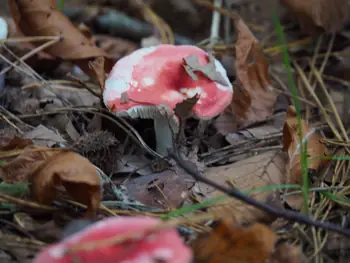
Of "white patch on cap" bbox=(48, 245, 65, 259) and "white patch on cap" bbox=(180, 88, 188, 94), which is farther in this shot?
"white patch on cap" bbox=(180, 88, 188, 94)

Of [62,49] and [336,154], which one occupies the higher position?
[62,49]

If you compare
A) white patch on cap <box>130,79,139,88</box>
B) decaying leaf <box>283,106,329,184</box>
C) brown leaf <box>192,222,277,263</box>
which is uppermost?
white patch on cap <box>130,79,139,88</box>

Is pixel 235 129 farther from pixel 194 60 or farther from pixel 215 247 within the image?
pixel 215 247

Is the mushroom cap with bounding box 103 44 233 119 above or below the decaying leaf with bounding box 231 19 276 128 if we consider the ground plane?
above

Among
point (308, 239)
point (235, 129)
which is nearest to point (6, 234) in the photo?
point (308, 239)

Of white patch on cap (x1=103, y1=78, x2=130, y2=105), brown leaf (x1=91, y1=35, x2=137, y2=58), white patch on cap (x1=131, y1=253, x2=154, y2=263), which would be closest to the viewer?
white patch on cap (x1=131, y1=253, x2=154, y2=263)

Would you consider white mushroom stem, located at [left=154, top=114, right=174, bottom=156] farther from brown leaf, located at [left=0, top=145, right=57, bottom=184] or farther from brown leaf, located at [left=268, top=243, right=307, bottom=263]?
brown leaf, located at [left=268, top=243, right=307, bottom=263]

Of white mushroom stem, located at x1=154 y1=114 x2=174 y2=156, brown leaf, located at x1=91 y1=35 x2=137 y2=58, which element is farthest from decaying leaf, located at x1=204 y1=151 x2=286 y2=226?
brown leaf, located at x1=91 y1=35 x2=137 y2=58

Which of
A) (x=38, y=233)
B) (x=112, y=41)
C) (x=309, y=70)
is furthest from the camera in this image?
(x=112, y=41)
